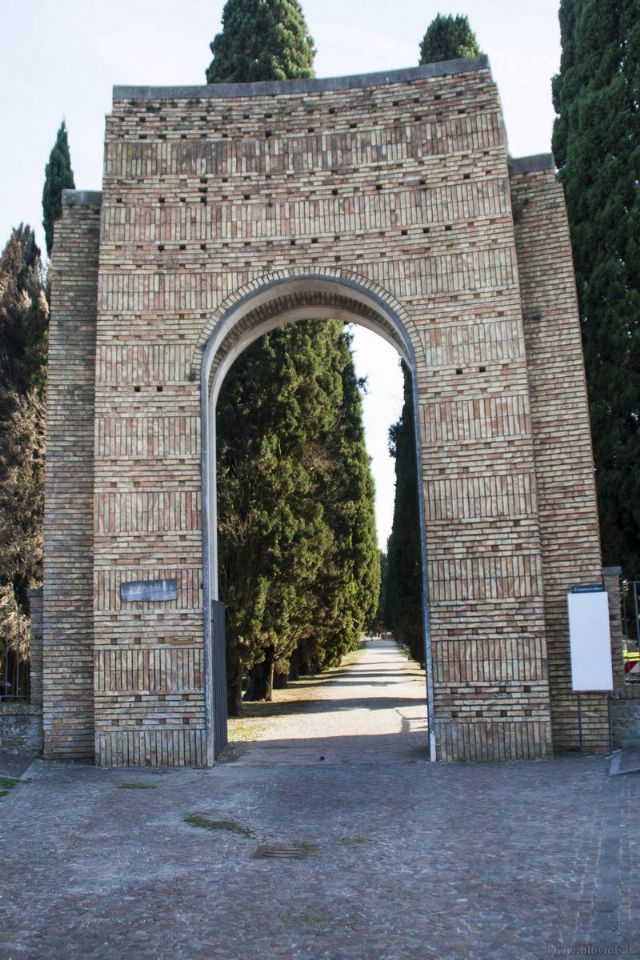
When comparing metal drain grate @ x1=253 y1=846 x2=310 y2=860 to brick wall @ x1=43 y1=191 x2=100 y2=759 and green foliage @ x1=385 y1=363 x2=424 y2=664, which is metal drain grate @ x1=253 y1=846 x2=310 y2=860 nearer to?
brick wall @ x1=43 y1=191 x2=100 y2=759

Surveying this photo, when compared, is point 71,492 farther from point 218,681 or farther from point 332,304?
point 332,304

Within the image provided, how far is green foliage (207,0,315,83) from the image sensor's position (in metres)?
19.9

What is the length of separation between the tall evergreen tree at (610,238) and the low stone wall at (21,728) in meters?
8.76

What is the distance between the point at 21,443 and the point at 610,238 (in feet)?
42.5

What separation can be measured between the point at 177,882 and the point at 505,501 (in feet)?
20.3

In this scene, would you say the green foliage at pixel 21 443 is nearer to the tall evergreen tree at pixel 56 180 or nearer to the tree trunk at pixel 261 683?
the tall evergreen tree at pixel 56 180

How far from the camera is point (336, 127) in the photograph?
11570 millimetres

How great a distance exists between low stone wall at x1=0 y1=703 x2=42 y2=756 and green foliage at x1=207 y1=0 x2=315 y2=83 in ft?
48.0

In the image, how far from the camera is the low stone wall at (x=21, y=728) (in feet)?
36.0

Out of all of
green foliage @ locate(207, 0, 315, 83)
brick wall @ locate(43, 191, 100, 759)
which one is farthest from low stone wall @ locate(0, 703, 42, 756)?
green foliage @ locate(207, 0, 315, 83)

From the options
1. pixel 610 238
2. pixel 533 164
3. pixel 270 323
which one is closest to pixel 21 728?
pixel 270 323

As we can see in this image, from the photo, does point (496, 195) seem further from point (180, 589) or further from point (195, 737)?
point (195, 737)

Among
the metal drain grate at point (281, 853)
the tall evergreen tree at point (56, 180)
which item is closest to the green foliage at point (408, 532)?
the tall evergreen tree at point (56, 180)

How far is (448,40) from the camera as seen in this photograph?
69.7 ft
